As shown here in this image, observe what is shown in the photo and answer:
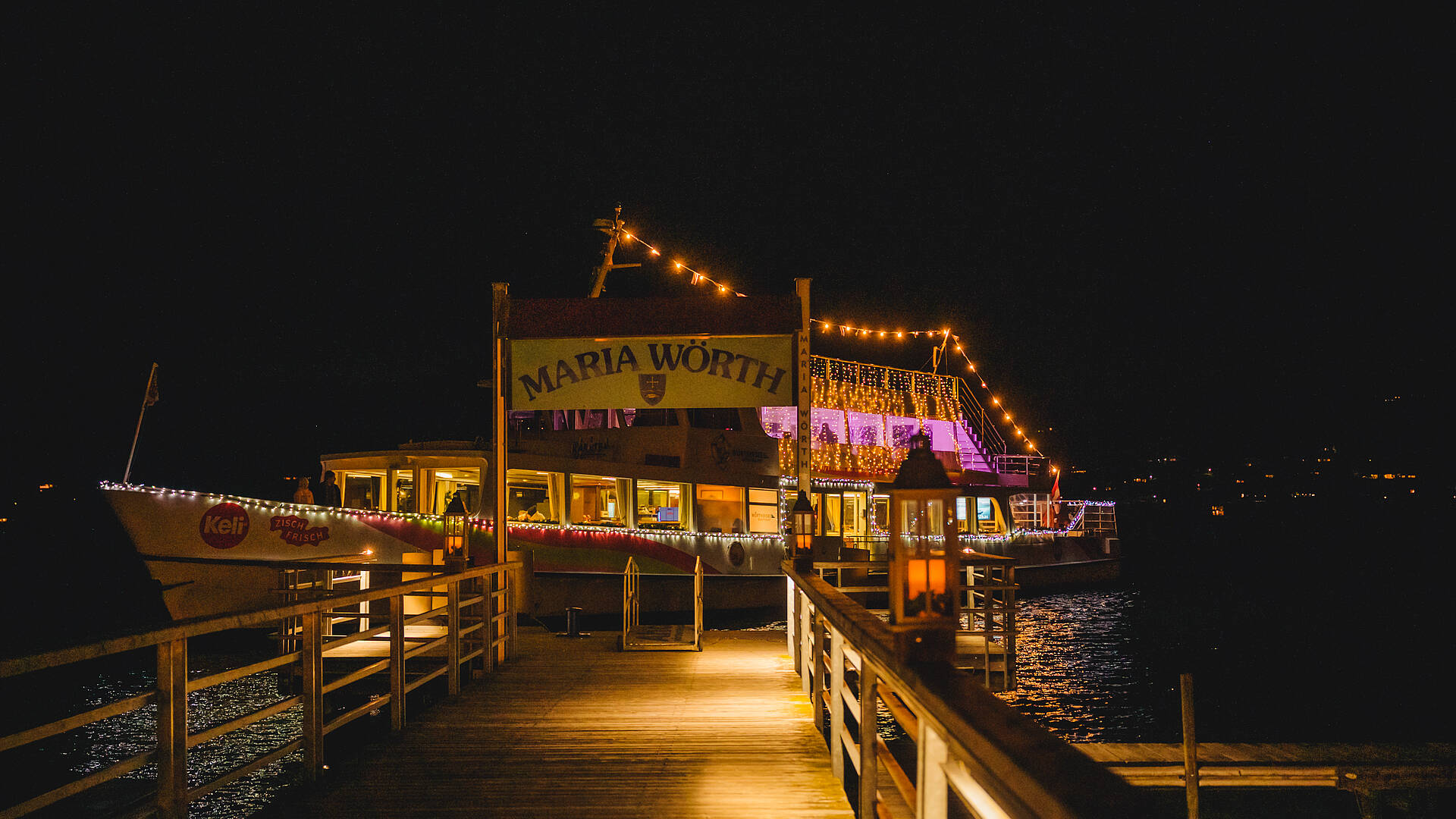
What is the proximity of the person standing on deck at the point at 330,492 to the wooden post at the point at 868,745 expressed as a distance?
44.6ft

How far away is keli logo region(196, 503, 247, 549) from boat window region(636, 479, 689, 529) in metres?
7.06

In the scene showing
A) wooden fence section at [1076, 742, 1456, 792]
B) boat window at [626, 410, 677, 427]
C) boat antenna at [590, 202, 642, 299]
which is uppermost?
boat antenna at [590, 202, 642, 299]

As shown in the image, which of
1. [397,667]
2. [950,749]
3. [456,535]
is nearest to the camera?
[950,749]

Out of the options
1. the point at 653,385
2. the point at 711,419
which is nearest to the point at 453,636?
the point at 653,385

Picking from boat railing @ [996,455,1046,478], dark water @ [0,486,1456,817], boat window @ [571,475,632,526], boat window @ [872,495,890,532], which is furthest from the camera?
boat railing @ [996,455,1046,478]

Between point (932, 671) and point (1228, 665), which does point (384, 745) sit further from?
point (1228, 665)

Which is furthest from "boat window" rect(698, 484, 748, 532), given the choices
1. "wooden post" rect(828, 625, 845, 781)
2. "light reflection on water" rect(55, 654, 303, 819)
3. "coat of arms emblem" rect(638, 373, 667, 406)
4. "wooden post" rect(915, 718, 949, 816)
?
"wooden post" rect(915, 718, 949, 816)

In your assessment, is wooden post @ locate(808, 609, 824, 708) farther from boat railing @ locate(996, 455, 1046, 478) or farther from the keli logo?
boat railing @ locate(996, 455, 1046, 478)

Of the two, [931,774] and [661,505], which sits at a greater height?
[661,505]

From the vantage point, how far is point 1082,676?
15.9 metres

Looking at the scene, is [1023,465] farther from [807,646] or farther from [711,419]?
[807,646]

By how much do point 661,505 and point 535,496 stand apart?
2.77 m

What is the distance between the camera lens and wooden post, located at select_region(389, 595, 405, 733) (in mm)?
6375

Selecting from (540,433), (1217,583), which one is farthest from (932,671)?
(1217,583)
